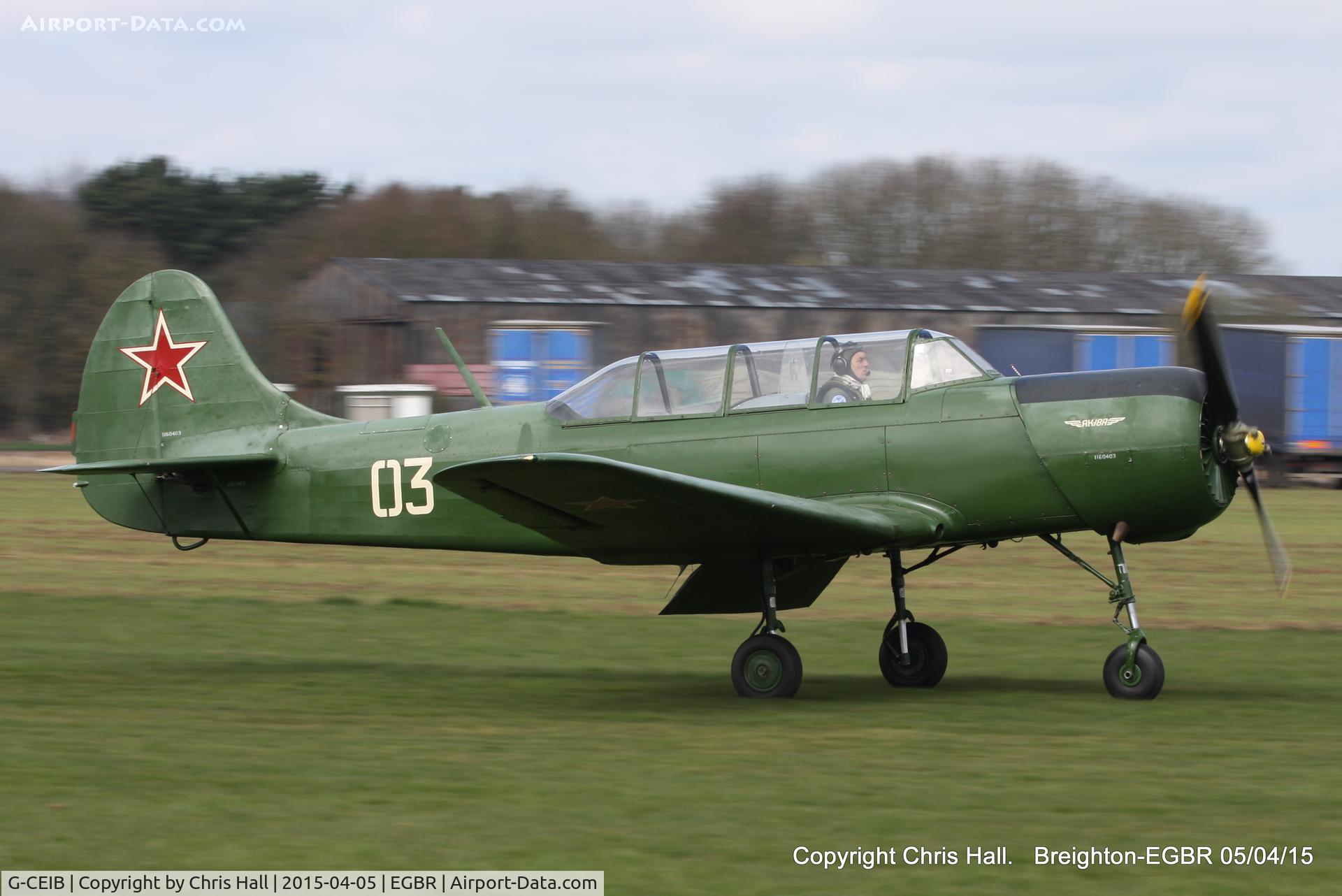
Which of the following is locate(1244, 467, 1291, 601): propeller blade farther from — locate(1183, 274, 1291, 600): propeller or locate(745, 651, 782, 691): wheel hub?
locate(745, 651, 782, 691): wheel hub

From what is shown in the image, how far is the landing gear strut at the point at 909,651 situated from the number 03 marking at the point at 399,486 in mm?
3213

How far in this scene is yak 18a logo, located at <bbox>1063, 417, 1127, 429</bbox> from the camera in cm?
907

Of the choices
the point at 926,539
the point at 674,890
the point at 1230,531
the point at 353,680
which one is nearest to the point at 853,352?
the point at 926,539

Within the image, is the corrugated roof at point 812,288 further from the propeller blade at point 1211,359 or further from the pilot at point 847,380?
the propeller blade at point 1211,359

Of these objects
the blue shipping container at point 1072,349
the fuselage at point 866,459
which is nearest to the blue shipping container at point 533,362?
the blue shipping container at point 1072,349

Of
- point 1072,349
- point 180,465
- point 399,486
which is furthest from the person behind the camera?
point 1072,349

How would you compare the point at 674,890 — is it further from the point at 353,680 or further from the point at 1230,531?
the point at 1230,531

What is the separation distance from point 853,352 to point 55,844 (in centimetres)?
573

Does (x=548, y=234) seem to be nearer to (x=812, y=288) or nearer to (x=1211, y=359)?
(x=812, y=288)

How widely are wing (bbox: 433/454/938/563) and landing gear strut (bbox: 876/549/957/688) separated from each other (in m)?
0.94

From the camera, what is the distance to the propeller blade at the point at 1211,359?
907 centimetres

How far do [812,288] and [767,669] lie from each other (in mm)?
32724

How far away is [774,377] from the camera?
977 cm

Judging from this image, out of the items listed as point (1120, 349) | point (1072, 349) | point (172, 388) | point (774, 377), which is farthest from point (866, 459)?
point (1120, 349)
